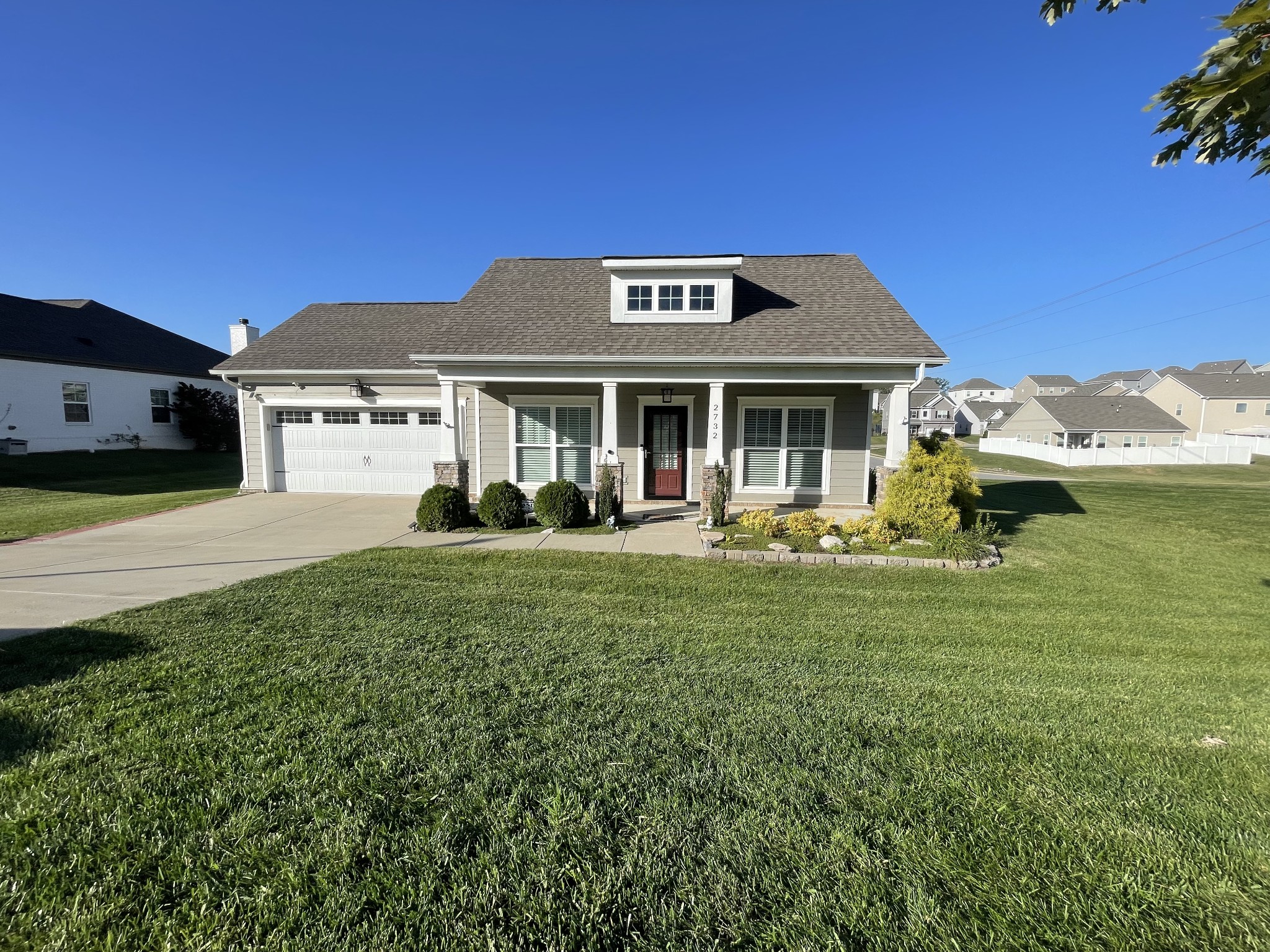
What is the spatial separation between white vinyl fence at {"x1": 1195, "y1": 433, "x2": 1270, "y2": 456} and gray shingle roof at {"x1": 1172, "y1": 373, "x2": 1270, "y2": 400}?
12.6 feet

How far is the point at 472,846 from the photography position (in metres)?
2.21

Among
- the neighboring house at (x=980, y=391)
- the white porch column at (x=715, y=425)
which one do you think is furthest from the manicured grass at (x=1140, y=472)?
the neighboring house at (x=980, y=391)

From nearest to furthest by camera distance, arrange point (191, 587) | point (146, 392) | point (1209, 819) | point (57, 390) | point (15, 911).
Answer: point (15, 911) < point (1209, 819) < point (191, 587) < point (57, 390) < point (146, 392)

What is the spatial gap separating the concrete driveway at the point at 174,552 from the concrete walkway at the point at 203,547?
0.06ft

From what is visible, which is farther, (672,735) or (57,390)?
(57,390)

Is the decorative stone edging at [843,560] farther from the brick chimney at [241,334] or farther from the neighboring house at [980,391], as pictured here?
the neighboring house at [980,391]

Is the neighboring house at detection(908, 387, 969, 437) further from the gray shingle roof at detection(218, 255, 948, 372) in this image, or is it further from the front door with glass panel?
the front door with glass panel

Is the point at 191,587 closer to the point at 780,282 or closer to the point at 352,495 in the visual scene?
the point at 352,495

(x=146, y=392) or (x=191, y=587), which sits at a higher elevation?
(x=146, y=392)

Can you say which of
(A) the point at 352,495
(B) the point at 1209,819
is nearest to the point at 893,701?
(B) the point at 1209,819

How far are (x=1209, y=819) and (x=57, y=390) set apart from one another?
1128 inches

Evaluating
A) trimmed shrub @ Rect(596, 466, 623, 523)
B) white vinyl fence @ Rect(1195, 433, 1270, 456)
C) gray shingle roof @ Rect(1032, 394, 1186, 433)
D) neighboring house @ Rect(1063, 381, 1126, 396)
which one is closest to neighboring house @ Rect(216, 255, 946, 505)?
trimmed shrub @ Rect(596, 466, 623, 523)

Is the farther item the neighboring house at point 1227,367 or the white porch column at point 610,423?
the neighboring house at point 1227,367

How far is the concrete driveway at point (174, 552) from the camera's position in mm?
5137
